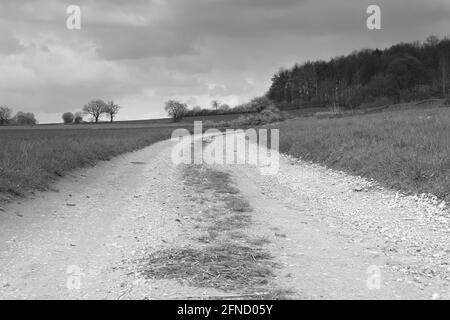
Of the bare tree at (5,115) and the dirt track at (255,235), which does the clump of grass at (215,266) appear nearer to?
the dirt track at (255,235)

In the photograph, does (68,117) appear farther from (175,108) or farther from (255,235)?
(255,235)

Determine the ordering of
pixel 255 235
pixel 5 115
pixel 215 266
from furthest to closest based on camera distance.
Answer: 1. pixel 5 115
2. pixel 255 235
3. pixel 215 266

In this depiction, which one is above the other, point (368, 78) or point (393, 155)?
point (368, 78)

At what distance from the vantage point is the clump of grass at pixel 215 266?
18.5 ft

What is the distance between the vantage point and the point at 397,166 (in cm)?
1362

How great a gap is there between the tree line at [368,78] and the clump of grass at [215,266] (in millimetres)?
101338

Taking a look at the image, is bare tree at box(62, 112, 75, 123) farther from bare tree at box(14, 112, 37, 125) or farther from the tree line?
the tree line

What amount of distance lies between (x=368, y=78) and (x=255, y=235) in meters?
131

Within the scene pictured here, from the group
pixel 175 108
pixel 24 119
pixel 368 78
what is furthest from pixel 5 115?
pixel 368 78

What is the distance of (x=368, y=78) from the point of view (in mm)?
130500

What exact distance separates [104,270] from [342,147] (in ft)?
49.7

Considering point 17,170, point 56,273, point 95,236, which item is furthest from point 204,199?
point 56,273
